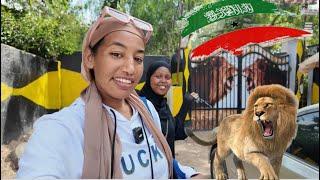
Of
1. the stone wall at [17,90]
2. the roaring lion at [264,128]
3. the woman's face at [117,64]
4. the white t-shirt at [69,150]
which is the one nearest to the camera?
the white t-shirt at [69,150]

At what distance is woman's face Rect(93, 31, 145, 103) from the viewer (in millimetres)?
1253

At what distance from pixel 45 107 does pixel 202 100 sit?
0.69 meters

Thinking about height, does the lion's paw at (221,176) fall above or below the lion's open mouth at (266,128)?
below

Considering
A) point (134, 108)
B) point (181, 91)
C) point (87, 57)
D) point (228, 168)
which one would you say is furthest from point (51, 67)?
point (228, 168)

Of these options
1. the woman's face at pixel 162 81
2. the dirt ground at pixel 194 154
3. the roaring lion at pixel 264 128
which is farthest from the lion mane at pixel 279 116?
the woman's face at pixel 162 81

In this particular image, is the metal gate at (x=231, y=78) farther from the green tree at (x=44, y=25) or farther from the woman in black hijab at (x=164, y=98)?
the green tree at (x=44, y=25)

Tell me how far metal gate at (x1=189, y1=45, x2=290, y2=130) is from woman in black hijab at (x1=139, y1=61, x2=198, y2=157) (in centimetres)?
7

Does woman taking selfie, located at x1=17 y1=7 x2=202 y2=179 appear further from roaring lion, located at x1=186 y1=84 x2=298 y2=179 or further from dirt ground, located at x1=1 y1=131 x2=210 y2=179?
roaring lion, located at x1=186 y1=84 x2=298 y2=179

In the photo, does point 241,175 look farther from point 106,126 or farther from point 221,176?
point 106,126

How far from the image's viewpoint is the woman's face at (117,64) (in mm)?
1253

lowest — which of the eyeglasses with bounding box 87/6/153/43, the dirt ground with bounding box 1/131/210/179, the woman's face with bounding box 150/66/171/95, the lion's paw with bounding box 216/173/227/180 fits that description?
the lion's paw with bounding box 216/173/227/180

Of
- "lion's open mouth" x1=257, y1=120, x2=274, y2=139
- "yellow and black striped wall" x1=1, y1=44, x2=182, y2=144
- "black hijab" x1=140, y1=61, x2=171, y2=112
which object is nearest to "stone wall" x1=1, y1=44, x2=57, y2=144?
"yellow and black striped wall" x1=1, y1=44, x2=182, y2=144

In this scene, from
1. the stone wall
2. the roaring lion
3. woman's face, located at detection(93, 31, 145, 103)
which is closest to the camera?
woman's face, located at detection(93, 31, 145, 103)

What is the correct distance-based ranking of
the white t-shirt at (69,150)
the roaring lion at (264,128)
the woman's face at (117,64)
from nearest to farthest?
1. the white t-shirt at (69,150)
2. the woman's face at (117,64)
3. the roaring lion at (264,128)
